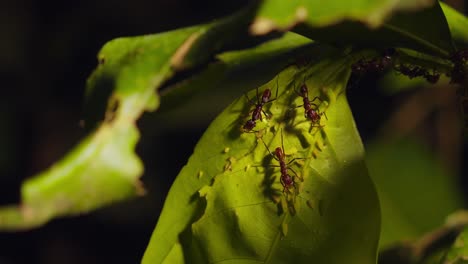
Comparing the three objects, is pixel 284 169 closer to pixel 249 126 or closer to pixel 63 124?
pixel 249 126

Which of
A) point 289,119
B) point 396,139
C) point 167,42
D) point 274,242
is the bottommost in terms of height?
point 396,139

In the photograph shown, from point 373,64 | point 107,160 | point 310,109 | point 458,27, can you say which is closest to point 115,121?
point 107,160

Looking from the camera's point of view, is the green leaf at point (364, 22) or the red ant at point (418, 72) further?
the red ant at point (418, 72)

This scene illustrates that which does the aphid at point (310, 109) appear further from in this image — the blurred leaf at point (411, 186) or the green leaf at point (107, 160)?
the blurred leaf at point (411, 186)

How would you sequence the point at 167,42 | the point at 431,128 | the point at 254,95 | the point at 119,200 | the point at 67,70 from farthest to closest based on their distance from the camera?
the point at 67,70 < the point at 431,128 < the point at 254,95 < the point at 167,42 < the point at 119,200

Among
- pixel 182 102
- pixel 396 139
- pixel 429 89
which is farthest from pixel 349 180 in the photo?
pixel 429 89

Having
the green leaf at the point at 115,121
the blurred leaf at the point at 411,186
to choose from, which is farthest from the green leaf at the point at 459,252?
the blurred leaf at the point at 411,186

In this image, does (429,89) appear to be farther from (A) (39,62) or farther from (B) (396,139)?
(A) (39,62)
